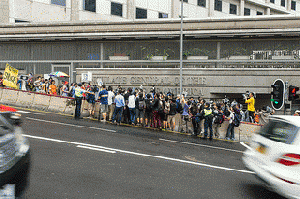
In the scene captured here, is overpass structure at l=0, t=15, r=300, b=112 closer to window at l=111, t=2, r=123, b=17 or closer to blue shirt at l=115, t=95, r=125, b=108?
window at l=111, t=2, r=123, b=17

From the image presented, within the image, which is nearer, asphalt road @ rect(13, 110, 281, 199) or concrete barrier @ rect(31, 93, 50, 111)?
asphalt road @ rect(13, 110, 281, 199)

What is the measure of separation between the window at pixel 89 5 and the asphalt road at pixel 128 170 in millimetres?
24831

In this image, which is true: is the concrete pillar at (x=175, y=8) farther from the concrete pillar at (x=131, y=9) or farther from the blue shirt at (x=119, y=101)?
the blue shirt at (x=119, y=101)

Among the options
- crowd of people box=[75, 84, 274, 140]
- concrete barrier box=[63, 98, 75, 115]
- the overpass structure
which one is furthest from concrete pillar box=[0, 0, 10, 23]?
crowd of people box=[75, 84, 274, 140]

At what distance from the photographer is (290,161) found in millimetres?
5496

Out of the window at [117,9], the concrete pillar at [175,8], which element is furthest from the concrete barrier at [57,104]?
the concrete pillar at [175,8]

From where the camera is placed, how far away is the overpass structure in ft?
81.5

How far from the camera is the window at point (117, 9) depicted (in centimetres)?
3538

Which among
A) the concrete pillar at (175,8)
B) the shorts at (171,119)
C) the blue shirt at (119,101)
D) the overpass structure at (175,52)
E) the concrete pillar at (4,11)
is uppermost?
the concrete pillar at (175,8)

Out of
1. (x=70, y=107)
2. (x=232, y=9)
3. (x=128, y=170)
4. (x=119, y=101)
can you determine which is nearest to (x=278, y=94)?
(x=119, y=101)

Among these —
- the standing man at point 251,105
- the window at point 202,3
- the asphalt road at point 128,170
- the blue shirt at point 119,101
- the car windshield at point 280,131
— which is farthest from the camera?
the window at point 202,3

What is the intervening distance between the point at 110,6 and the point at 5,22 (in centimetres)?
1107

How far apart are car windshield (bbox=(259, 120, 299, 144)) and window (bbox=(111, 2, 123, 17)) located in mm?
31224

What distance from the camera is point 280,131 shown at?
6.16 meters
